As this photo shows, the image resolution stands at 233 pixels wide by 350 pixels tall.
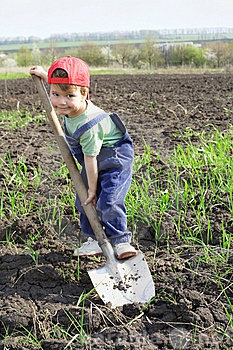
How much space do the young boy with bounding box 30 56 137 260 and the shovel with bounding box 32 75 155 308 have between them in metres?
0.04

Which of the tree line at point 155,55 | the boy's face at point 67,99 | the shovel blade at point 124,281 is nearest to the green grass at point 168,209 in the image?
the shovel blade at point 124,281

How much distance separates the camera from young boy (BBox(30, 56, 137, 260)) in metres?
2.31

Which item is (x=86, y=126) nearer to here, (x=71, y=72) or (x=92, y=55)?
(x=71, y=72)

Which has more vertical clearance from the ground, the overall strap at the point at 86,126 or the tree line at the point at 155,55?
the overall strap at the point at 86,126

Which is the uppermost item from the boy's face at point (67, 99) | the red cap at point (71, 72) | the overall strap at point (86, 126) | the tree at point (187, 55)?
the red cap at point (71, 72)

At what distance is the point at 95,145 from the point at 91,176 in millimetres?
198

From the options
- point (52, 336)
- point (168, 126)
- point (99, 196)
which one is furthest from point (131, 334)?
point (168, 126)

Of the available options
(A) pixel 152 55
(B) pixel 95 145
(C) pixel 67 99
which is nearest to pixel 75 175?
(B) pixel 95 145

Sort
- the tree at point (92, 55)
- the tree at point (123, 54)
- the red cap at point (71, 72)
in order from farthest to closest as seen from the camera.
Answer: the tree at point (123, 54)
the tree at point (92, 55)
the red cap at point (71, 72)

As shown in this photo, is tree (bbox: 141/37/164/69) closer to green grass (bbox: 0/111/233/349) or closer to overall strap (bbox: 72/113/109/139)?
green grass (bbox: 0/111/233/349)

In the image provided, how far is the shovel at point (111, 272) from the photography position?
2.43 metres

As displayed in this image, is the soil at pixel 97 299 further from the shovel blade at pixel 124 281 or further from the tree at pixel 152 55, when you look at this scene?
the tree at pixel 152 55

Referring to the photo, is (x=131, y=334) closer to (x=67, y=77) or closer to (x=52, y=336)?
(x=52, y=336)

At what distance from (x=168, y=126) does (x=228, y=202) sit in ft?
9.28
